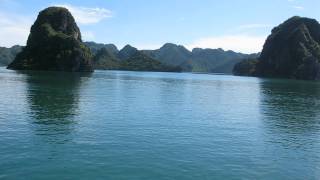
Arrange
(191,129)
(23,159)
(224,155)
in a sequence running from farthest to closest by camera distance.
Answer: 1. (191,129)
2. (224,155)
3. (23,159)

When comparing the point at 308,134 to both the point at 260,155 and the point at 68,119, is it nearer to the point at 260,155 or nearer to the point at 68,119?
the point at 260,155

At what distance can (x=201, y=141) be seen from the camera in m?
44.7

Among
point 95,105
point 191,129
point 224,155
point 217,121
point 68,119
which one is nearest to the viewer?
point 224,155

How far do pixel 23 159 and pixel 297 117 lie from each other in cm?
5008

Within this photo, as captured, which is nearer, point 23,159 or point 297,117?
point 23,159

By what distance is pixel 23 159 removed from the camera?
3397cm

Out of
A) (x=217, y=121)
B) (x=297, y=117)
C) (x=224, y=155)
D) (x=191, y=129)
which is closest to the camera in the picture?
(x=224, y=155)

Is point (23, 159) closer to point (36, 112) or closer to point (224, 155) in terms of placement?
point (224, 155)

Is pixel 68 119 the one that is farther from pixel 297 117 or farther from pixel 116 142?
pixel 297 117

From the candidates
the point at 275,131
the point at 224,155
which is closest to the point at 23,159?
the point at 224,155

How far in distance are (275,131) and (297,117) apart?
18047 millimetres

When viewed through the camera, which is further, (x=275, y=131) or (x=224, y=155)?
(x=275, y=131)

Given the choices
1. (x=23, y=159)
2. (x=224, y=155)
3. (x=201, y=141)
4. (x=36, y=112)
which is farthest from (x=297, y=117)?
(x=23, y=159)

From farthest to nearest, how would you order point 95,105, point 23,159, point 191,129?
point 95,105 < point 191,129 < point 23,159
